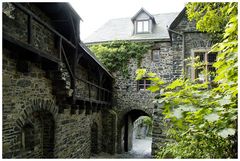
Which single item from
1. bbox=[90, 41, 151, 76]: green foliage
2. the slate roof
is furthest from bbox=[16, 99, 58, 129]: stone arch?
the slate roof

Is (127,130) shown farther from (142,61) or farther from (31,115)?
(31,115)

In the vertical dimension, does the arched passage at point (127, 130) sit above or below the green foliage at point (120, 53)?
below

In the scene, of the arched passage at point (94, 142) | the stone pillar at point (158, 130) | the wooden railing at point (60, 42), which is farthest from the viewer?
the arched passage at point (94, 142)

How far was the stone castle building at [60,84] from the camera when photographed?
5199mm

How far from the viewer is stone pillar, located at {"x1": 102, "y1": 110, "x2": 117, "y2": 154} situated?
14164mm

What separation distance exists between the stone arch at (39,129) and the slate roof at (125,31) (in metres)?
8.41

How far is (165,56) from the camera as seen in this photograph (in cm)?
1372

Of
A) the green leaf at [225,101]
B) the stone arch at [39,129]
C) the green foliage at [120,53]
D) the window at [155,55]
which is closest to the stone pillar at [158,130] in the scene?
the stone arch at [39,129]

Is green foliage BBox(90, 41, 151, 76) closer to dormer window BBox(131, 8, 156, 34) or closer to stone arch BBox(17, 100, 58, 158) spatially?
dormer window BBox(131, 8, 156, 34)

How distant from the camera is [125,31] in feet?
52.3

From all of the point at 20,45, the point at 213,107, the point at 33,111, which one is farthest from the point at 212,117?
the point at 33,111

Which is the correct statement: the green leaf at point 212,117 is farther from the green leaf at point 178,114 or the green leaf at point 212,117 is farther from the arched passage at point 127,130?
the arched passage at point 127,130

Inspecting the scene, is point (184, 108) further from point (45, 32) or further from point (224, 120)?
point (45, 32)

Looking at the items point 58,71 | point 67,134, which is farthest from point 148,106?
point 58,71
